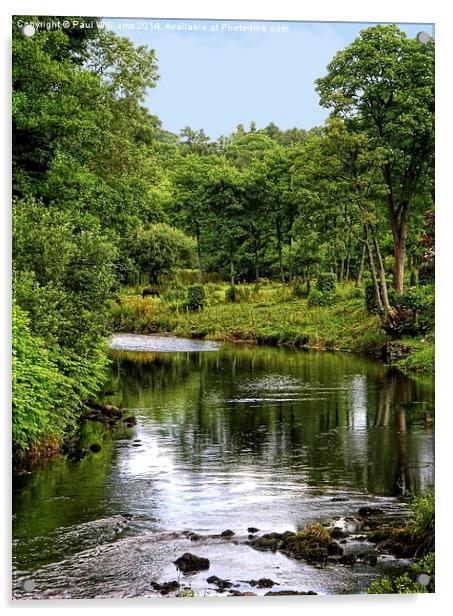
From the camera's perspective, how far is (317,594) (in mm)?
6848

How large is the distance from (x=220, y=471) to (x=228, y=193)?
8.53 ft

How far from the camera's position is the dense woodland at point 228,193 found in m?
8.30

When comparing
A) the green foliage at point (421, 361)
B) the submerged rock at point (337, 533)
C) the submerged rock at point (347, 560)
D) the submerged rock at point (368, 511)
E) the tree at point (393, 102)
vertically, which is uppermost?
the tree at point (393, 102)

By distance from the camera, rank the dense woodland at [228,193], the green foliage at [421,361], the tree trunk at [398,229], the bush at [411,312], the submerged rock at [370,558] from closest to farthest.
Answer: the submerged rock at [370,558] → the dense woodland at [228,193] → the bush at [411,312] → the green foliage at [421,361] → the tree trunk at [398,229]

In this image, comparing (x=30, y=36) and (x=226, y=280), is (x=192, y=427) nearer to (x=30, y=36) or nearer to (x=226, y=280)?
(x=226, y=280)

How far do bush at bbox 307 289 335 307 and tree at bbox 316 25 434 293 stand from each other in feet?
2.21

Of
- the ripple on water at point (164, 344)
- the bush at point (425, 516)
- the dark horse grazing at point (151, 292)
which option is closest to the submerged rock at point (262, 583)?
the bush at point (425, 516)

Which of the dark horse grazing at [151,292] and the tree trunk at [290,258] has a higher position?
the tree trunk at [290,258]

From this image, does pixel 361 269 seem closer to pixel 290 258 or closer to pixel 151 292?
pixel 290 258

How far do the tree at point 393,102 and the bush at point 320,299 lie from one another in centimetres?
67

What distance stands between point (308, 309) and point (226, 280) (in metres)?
0.98

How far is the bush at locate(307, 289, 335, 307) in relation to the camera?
924 centimetres

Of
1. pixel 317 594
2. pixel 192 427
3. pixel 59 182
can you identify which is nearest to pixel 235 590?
pixel 317 594

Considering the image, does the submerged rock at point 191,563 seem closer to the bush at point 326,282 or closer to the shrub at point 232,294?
the shrub at point 232,294
